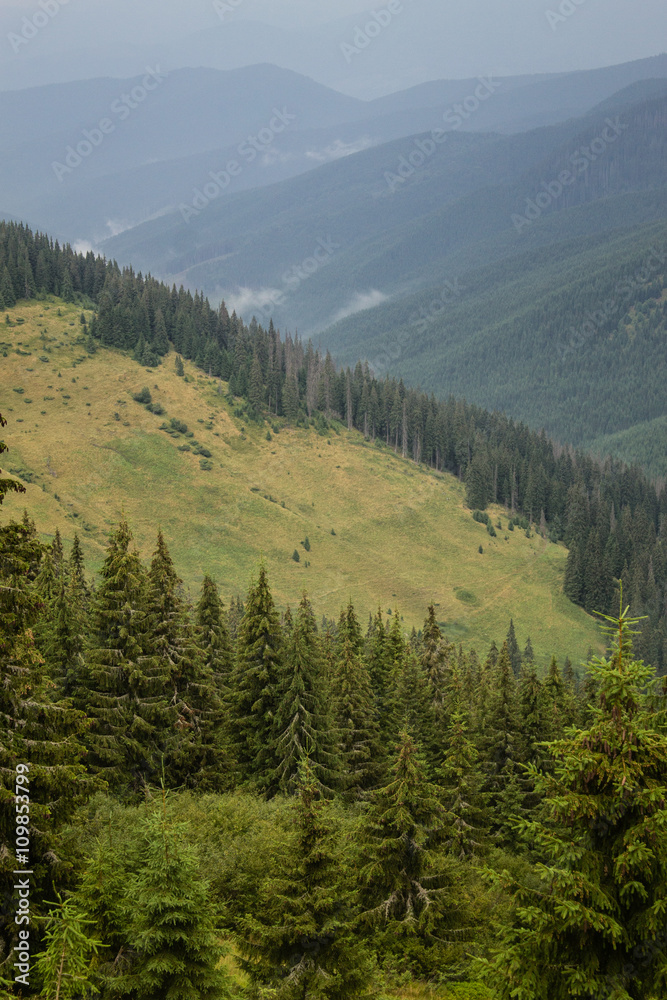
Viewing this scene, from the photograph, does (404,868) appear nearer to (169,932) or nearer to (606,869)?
(169,932)

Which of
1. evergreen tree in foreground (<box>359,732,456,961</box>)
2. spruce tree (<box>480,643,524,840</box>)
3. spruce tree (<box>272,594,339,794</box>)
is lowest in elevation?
spruce tree (<box>480,643,524,840</box>)

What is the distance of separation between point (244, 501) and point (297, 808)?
117 m

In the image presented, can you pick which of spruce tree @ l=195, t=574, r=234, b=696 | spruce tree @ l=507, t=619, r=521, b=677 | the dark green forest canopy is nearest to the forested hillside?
spruce tree @ l=195, t=574, r=234, b=696

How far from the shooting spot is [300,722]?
30469 mm

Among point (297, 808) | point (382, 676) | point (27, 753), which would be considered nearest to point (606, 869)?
point (297, 808)

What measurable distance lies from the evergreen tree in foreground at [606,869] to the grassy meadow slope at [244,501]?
95910 mm

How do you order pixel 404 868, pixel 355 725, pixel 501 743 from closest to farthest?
1. pixel 404 868
2. pixel 355 725
3. pixel 501 743

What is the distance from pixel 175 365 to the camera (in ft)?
523

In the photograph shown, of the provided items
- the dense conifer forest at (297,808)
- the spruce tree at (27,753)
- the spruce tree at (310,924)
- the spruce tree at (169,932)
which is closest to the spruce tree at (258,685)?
the dense conifer forest at (297,808)

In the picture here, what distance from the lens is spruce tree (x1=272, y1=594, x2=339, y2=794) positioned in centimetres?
3020

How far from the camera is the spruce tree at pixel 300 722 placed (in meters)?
30.2

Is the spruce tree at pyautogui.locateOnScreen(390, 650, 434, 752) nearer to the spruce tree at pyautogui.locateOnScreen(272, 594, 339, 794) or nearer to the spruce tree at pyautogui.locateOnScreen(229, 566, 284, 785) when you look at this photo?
the spruce tree at pyautogui.locateOnScreen(272, 594, 339, 794)

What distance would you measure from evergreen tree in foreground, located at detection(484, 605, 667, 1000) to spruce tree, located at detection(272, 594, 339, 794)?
18972 millimetres

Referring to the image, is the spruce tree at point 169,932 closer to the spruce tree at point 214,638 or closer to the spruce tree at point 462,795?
the spruce tree at point 462,795
